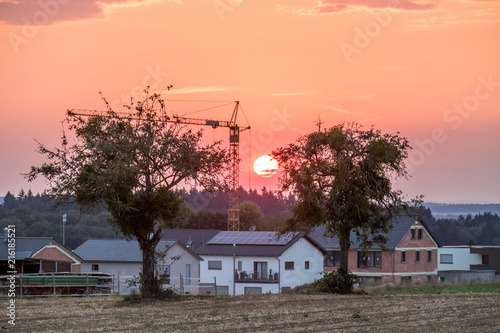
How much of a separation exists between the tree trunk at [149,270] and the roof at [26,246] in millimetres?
24745

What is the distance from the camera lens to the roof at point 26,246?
60875 mm

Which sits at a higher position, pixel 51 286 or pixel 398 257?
pixel 51 286

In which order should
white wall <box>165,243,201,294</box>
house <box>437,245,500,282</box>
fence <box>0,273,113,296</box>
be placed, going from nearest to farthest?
fence <box>0,273,113,296</box>, white wall <box>165,243,201,294</box>, house <box>437,245,500,282</box>

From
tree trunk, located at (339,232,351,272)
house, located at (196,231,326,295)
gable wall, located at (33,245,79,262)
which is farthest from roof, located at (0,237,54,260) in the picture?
tree trunk, located at (339,232,351,272)

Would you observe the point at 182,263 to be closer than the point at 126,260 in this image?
No

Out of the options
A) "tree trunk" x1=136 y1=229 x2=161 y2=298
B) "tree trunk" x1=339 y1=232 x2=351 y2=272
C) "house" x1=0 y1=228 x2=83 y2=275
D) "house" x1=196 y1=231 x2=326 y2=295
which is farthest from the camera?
"house" x1=196 y1=231 x2=326 y2=295

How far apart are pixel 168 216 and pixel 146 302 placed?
4418 millimetres

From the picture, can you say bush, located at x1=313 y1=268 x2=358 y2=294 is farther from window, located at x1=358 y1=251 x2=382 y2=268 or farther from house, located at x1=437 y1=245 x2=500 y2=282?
house, located at x1=437 y1=245 x2=500 y2=282

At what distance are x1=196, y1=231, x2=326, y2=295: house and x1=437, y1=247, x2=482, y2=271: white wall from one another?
33826 millimetres

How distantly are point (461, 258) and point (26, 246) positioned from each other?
7389 centimetres

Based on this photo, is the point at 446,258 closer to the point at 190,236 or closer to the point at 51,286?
the point at 190,236

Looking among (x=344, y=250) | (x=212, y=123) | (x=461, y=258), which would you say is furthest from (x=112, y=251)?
(x=212, y=123)

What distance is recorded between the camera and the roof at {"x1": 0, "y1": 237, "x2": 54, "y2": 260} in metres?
60.9

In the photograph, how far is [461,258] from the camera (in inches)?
4550
